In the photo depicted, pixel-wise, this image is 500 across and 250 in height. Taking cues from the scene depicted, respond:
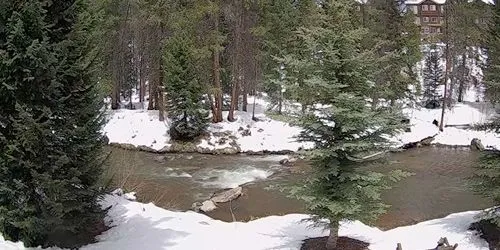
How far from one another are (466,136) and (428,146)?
2512 mm

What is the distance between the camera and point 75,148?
31.6ft

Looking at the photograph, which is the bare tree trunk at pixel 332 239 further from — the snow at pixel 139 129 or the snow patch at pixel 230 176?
the snow at pixel 139 129

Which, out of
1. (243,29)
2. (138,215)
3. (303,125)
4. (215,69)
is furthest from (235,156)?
(303,125)

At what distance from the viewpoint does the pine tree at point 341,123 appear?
9.55 meters

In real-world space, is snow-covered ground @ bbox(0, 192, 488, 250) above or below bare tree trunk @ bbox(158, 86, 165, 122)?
below

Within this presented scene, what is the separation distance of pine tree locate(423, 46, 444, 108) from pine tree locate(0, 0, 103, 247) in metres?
30.4

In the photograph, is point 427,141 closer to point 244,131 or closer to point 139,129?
point 244,131

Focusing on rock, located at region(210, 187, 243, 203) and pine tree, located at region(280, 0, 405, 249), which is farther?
rock, located at region(210, 187, 243, 203)

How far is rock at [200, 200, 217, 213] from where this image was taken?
51.6ft

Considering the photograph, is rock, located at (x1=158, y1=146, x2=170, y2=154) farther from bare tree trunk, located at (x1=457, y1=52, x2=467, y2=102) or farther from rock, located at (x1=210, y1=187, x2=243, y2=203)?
bare tree trunk, located at (x1=457, y1=52, x2=467, y2=102)

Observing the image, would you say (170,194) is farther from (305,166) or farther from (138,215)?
(305,166)

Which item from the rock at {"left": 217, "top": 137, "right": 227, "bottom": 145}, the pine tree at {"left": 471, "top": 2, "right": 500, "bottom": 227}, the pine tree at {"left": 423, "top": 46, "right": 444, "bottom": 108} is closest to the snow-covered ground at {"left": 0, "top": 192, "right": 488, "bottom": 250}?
the pine tree at {"left": 471, "top": 2, "right": 500, "bottom": 227}

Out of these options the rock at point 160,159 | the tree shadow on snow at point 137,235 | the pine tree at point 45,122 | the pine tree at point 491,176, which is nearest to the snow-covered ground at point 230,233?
the tree shadow on snow at point 137,235

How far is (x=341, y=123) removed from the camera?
9.69 meters
